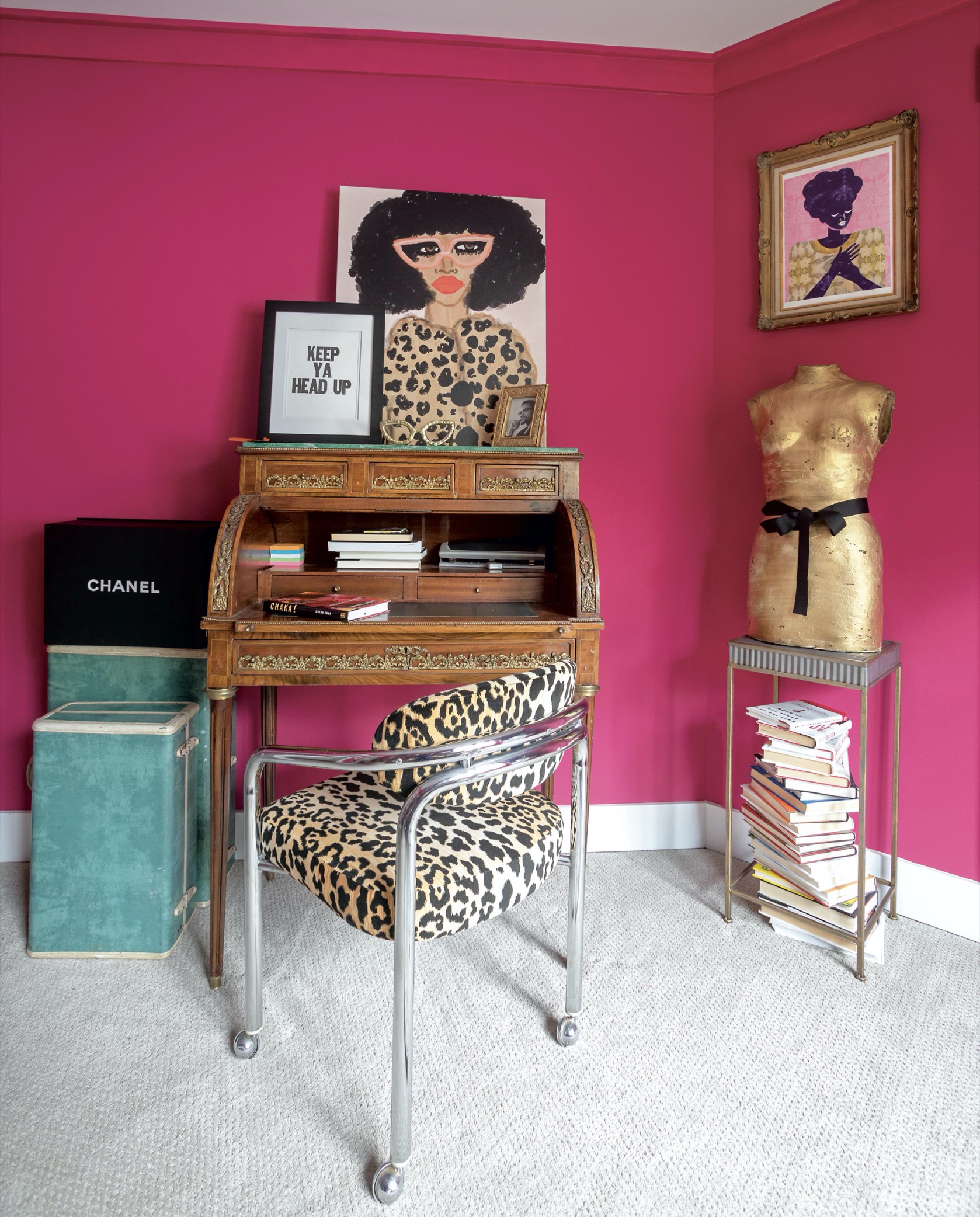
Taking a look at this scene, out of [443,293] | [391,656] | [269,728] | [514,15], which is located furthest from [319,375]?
[514,15]

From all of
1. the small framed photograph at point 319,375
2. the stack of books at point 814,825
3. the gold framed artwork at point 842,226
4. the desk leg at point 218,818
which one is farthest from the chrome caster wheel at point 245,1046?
the gold framed artwork at point 842,226

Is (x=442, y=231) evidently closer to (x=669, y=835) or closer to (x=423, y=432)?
(x=423, y=432)

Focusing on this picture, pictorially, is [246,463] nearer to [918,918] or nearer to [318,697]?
[318,697]

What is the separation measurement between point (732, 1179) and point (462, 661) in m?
1.20

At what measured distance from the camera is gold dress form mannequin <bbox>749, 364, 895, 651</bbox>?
206 cm

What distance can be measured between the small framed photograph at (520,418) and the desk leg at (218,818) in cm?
108

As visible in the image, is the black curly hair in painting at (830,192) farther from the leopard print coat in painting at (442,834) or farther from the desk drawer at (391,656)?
the leopard print coat in painting at (442,834)

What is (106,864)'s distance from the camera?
2.05 metres

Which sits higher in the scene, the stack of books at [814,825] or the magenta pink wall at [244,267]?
the magenta pink wall at [244,267]

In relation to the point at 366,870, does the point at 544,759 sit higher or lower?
higher

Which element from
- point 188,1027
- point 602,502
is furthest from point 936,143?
point 188,1027

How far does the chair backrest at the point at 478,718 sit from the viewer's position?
1343 millimetres

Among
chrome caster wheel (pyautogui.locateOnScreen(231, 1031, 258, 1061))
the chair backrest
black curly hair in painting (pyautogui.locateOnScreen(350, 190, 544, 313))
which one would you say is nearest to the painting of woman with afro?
black curly hair in painting (pyautogui.locateOnScreen(350, 190, 544, 313))

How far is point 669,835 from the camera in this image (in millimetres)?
2816
